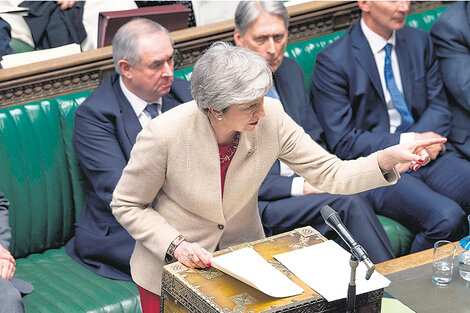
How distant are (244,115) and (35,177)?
132 centimetres

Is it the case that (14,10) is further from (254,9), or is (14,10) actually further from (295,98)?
(295,98)

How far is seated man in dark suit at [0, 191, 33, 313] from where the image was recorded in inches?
102

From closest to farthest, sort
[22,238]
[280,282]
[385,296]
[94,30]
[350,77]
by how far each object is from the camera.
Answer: [280,282], [385,296], [22,238], [350,77], [94,30]

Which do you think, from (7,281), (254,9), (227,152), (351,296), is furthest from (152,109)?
(351,296)

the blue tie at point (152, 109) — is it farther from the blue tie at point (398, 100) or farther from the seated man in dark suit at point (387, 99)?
the blue tie at point (398, 100)

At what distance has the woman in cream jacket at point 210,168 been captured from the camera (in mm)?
2369

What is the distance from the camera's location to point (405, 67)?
3.87m

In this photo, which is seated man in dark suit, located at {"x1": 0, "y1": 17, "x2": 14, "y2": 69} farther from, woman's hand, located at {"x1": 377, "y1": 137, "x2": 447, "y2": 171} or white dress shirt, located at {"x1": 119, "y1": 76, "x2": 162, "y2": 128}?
woman's hand, located at {"x1": 377, "y1": 137, "x2": 447, "y2": 171}

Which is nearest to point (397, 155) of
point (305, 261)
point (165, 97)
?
point (305, 261)

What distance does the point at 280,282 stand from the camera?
7.12ft

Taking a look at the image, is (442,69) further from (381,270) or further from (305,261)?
(305,261)

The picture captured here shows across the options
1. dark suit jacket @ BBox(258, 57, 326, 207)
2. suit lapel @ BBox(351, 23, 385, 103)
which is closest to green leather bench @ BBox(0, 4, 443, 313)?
dark suit jacket @ BBox(258, 57, 326, 207)

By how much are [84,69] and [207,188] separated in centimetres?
126

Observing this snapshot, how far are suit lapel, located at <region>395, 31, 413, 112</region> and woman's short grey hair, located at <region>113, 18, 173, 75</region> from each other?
1268 millimetres
